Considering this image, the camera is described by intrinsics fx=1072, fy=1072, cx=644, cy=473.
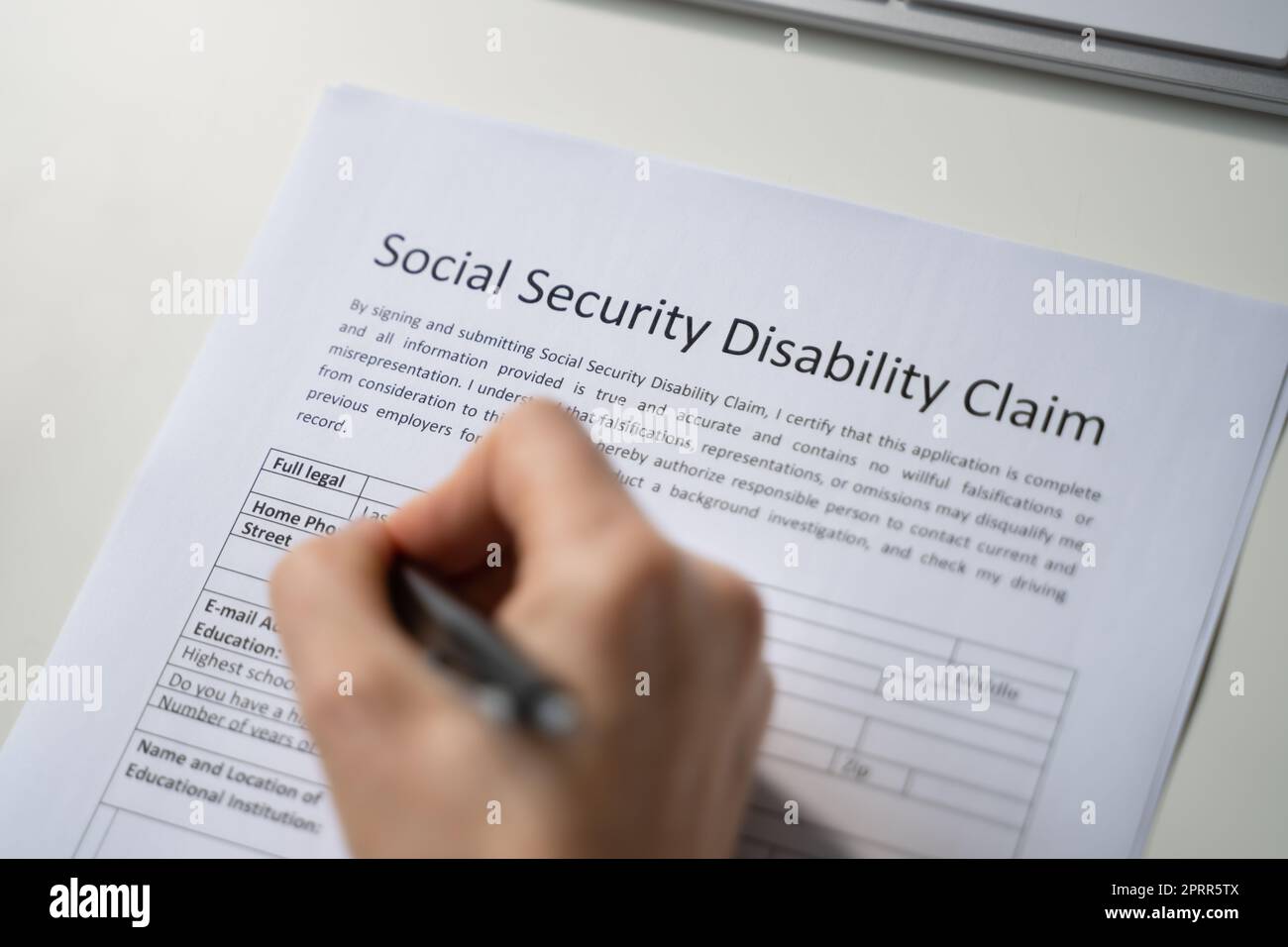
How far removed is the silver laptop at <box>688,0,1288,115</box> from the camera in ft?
1.69

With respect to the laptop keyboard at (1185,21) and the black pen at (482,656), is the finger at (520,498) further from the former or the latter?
the laptop keyboard at (1185,21)

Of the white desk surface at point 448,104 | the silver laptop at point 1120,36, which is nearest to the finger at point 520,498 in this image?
the white desk surface at point 448,104

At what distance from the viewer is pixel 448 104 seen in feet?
1.89

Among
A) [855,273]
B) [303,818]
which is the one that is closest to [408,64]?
[855,273]

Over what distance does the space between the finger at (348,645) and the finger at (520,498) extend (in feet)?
0.06

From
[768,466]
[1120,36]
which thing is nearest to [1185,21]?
[1120,36]

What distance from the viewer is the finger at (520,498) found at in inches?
13.2

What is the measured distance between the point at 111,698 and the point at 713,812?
0.28 m

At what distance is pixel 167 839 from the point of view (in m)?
0.43

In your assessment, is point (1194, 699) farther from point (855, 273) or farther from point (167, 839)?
point (167, 839)

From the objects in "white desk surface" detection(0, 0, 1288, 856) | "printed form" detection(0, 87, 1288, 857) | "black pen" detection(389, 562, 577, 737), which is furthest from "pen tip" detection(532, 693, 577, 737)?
"white desk surface" detection(0, 0, 1288, 856)

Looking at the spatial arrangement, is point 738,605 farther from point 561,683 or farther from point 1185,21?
point 1185,21

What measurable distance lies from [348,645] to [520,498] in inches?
2.8
